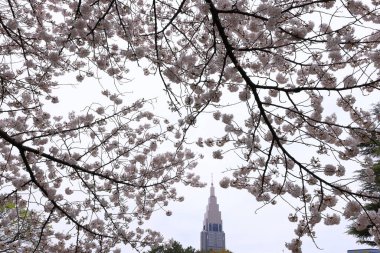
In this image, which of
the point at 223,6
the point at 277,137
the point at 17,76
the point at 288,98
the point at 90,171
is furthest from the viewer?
the point at 90,171

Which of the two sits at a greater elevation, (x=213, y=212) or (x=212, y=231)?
(x=213, y=212)

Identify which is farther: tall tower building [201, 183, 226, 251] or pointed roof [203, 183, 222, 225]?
tall tower building [201, 183, 226, 251]

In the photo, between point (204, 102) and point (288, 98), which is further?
point (204, 102)

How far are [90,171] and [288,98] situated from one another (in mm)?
2919

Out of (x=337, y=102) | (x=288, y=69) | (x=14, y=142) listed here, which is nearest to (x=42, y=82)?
(x=14, y=142)

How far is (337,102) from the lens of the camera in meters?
4.23

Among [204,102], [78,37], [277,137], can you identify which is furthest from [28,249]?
[277,137]

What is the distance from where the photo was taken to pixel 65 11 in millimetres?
6020

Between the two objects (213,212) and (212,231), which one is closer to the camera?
(213,212)

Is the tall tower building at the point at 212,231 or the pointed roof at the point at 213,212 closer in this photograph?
Answer: the pointed roof at the point at 213,212

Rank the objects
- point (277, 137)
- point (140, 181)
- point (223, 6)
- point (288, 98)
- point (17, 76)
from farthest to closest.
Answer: point (140, 181) < point (17, 76) < point (223, 6) < point (277, 137) < point (288, 98)

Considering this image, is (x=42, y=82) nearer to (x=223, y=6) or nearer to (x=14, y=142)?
(x=14, y=142)

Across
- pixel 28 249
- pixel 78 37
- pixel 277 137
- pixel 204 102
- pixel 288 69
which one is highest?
pixel 78 37

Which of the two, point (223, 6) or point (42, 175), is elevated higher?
point (223, 6)
